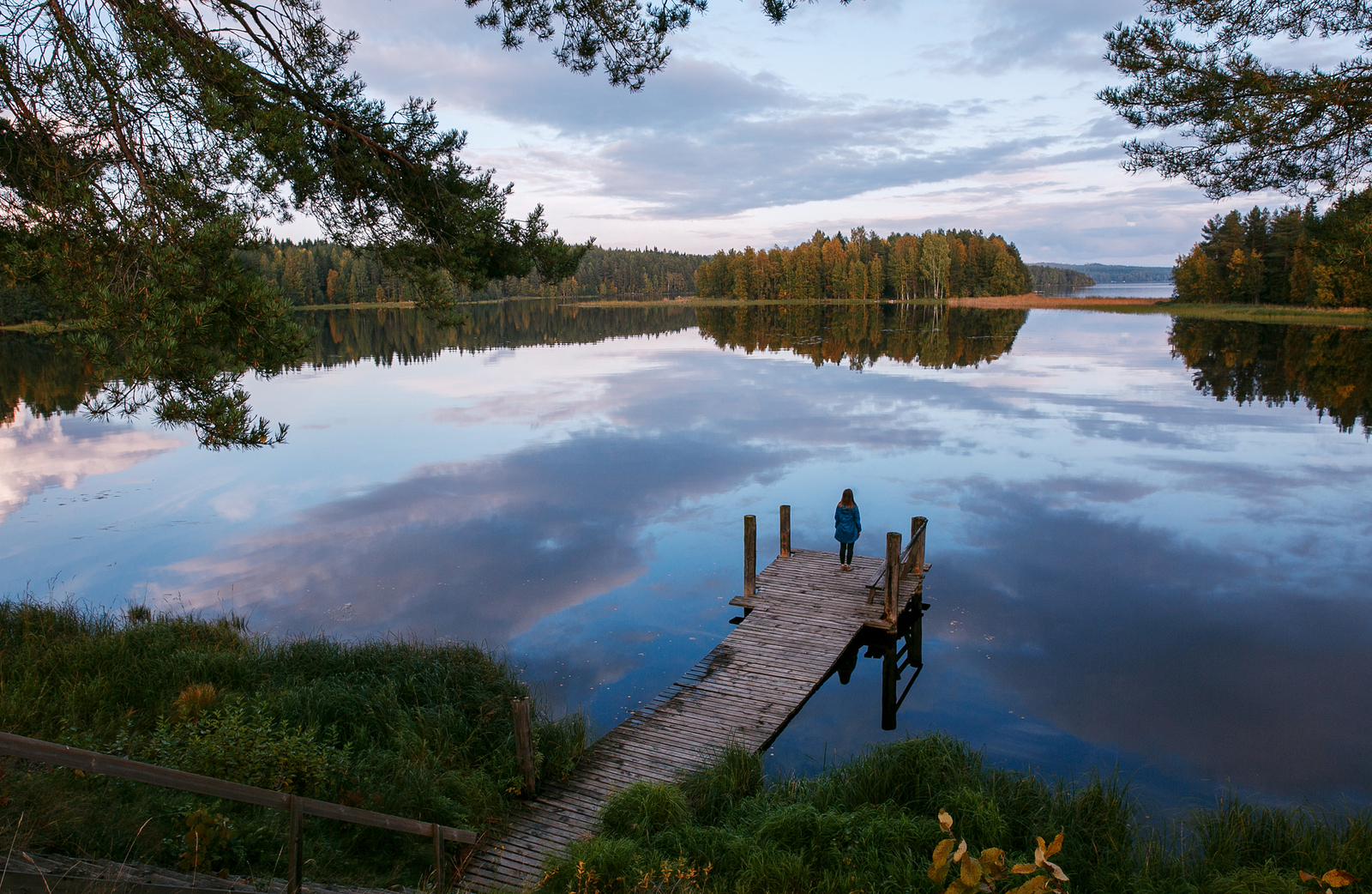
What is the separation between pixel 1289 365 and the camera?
42719 millimetres

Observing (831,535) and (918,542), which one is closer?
(918,542)

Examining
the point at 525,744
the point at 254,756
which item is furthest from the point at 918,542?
the point at 254,756

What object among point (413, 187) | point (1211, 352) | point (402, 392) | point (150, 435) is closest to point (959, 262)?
point (1211, 352)

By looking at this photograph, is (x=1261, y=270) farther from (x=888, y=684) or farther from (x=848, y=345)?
(x=888, y=684)

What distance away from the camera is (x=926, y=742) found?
8984 mm

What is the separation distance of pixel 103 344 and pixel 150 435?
28361mm

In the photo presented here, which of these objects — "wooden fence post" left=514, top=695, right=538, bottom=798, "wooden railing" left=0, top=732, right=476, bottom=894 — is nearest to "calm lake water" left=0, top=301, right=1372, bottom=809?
"wooden fence post" left=514, top=695, right=538, bottom=798

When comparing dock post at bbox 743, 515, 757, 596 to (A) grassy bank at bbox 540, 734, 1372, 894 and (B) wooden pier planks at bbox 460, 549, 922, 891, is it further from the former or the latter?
(A) grassy bank at bbox 540, 734, 1372, 894

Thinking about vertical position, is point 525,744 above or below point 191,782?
below

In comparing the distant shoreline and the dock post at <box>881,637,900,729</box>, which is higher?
the distant shoreline

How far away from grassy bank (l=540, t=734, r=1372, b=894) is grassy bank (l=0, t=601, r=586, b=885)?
1.66m

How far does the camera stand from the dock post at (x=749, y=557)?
1395cm

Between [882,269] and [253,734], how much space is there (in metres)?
155

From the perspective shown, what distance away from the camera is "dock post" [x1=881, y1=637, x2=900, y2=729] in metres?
11.1
